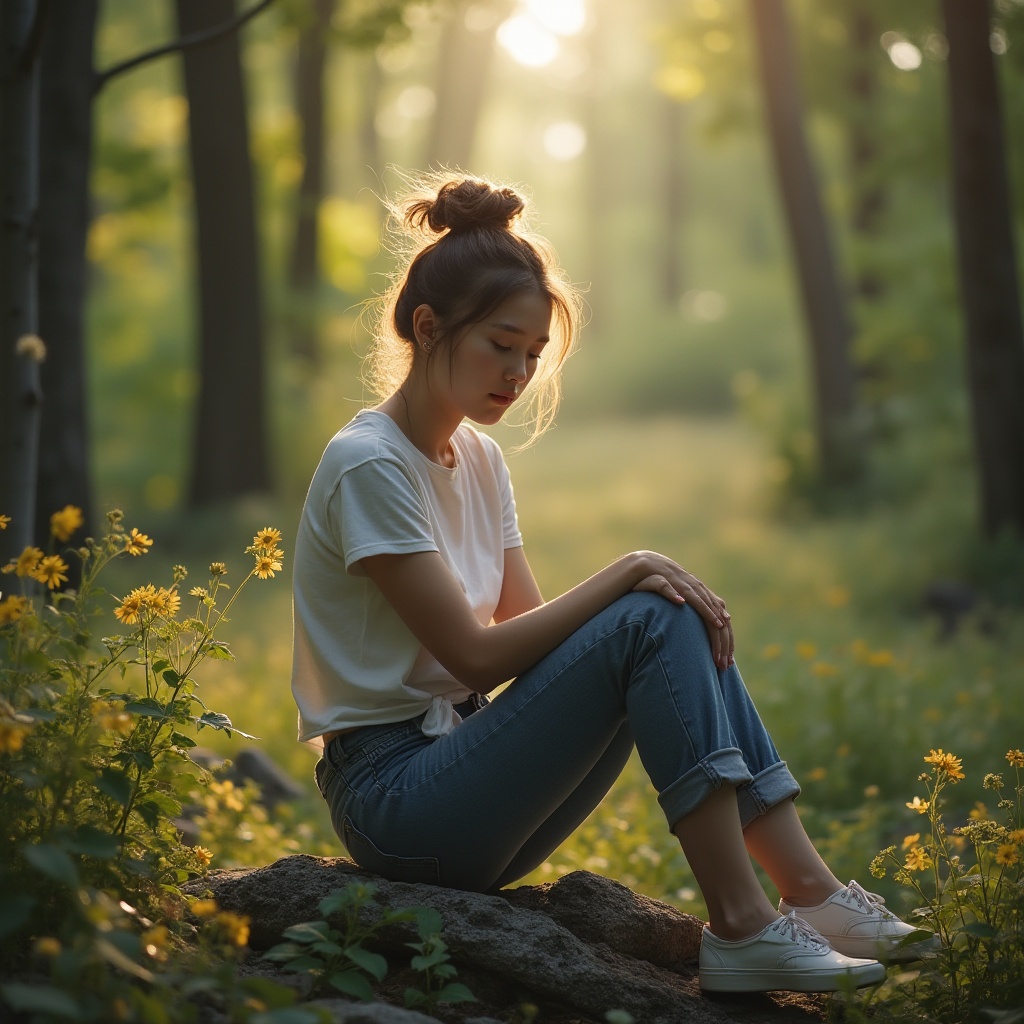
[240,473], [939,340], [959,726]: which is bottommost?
[959,726]

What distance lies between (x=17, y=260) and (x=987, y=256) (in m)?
6.18

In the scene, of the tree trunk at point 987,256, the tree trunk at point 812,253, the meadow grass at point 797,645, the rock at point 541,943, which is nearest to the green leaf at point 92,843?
the rock at point 541,943

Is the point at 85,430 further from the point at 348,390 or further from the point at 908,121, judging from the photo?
the point at 908,121

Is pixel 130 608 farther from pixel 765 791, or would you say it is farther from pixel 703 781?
pixel 765 791

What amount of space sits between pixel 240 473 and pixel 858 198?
8983 mm

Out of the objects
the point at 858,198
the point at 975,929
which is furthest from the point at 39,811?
the point at 858,198

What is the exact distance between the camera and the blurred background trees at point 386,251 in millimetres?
6688

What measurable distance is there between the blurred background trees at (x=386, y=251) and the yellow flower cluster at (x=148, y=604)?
1185 mm

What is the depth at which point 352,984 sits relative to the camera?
7.01 ft

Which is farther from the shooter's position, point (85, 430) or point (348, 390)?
point (348, 390)

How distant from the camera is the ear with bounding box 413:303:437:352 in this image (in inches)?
111

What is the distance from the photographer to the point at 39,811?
2.06m

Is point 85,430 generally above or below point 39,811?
above

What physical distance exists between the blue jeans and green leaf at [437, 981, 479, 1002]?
38 cm
